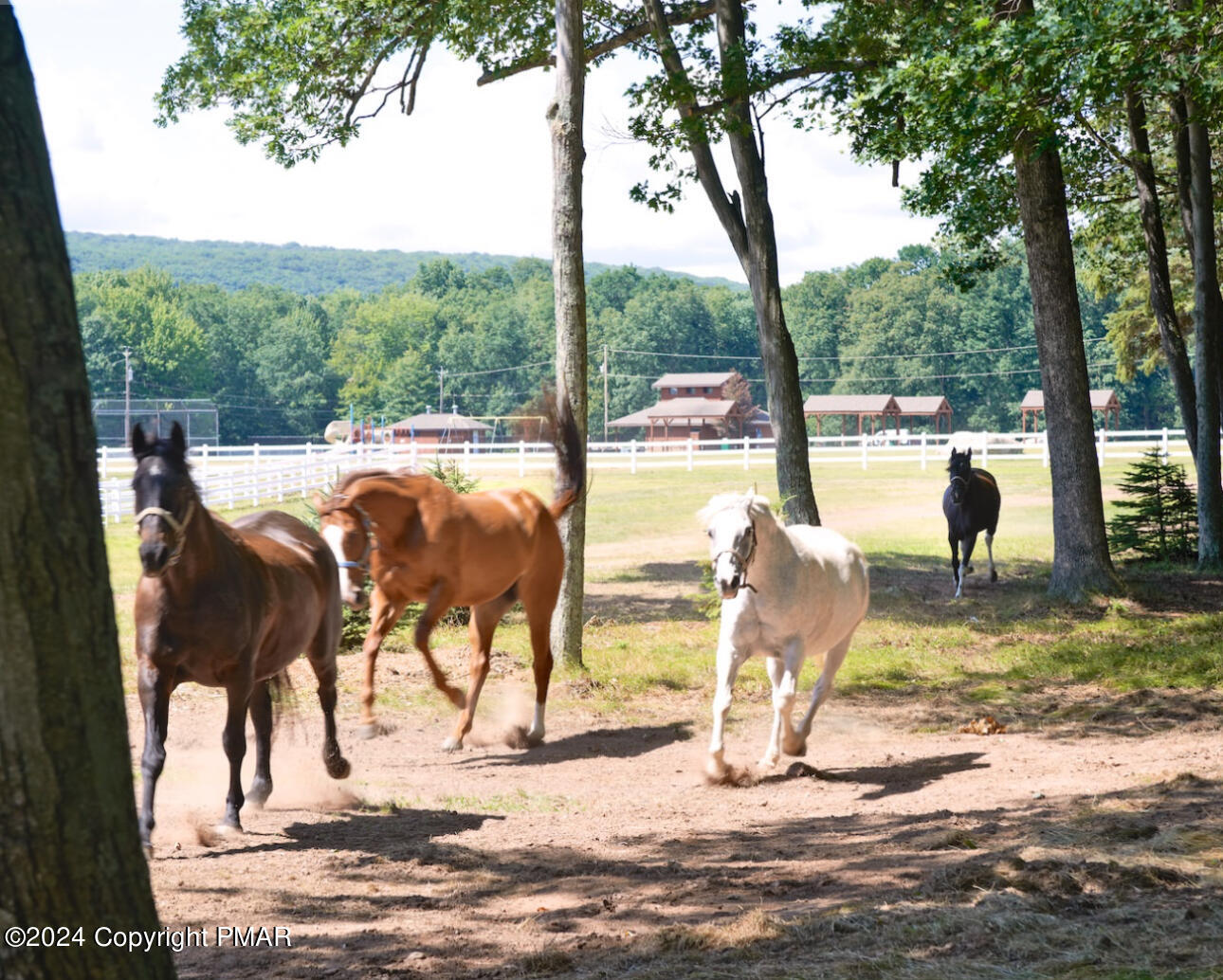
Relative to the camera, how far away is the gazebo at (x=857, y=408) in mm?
93188

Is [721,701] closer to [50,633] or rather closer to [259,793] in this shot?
[259,793]

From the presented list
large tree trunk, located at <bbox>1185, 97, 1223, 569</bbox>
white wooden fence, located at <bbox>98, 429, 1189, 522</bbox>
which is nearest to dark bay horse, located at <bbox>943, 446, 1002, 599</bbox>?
white wooden fence, located at <bbox>98, 429, 1189, 522</bbox>

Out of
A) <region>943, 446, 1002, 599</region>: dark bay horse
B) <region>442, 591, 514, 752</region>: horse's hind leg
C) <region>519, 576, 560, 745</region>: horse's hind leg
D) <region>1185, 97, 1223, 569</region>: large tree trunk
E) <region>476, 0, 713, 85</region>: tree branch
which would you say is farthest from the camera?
<region>1185, 97, 1223, 569</region>: large tree trunk

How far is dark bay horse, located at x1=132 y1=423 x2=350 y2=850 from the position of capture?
5691mm

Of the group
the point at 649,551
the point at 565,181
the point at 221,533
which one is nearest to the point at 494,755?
the point at 221,533

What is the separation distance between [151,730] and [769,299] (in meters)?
11.3

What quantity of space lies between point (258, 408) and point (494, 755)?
112263 millimetres

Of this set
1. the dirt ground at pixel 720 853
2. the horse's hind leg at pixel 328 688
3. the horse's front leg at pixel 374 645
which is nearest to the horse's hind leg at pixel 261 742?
the dirt ground at pixel 720 853

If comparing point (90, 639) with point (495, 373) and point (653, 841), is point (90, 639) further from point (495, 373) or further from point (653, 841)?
point (495, 373)

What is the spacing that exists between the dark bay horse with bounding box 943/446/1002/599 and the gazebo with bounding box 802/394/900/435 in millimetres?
74276

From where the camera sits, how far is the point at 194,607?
19.3ft

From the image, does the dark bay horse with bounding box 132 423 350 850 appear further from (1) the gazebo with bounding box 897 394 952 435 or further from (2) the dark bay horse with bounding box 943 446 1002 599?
(1) the gazebo with bounding box 897 394 952 435

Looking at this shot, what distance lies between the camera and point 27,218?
2602mm

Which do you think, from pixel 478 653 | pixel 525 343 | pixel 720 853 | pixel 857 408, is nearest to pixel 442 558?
pixel 478 653
